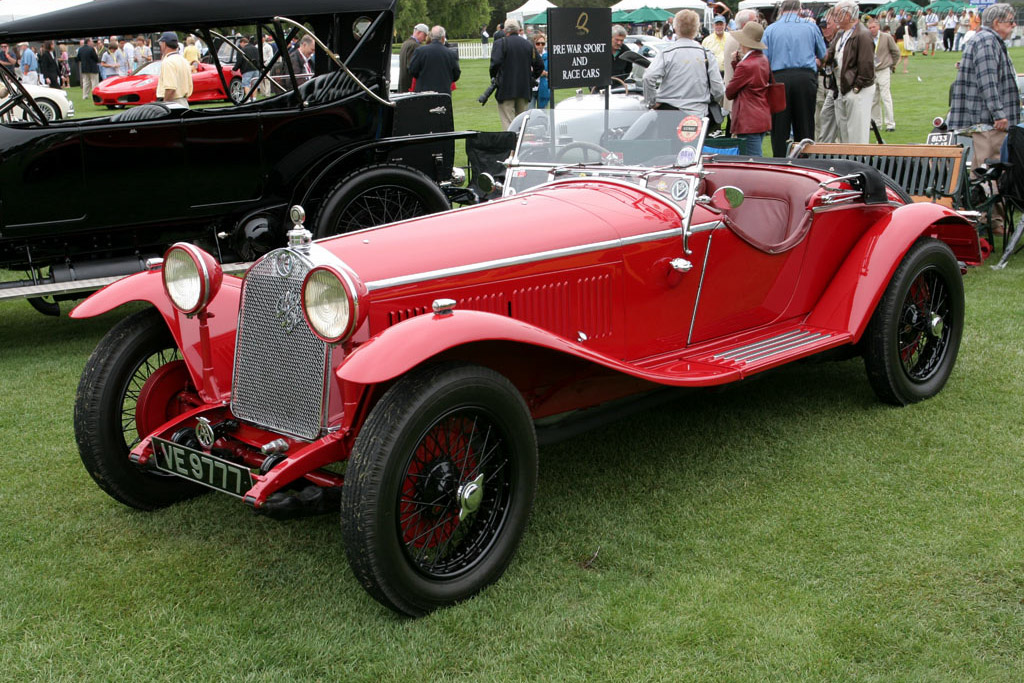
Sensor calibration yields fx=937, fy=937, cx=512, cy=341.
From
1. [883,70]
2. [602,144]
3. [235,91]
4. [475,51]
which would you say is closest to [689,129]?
[602,144]

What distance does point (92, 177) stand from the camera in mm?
6215

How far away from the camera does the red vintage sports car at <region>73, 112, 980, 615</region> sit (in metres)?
3.12

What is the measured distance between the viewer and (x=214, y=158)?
656 centimetres

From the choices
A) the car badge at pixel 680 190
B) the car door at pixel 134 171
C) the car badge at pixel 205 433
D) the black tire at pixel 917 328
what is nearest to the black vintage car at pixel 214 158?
the car door at pixel 134 171

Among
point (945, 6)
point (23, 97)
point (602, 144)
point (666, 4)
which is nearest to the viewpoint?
point (602, 144)

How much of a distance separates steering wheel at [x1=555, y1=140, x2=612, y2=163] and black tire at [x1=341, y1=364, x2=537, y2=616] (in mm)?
1765

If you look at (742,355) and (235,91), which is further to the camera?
(235,91)

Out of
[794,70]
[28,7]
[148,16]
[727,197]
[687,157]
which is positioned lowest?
[727,197]

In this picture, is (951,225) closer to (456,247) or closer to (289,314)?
(456,247)

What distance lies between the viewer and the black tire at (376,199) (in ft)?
21.4

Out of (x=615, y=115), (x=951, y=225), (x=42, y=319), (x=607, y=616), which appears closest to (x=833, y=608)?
(x=607, y=616)

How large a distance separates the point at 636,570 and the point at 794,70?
7.90 meters

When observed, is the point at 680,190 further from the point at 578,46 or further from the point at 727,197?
the point at 578,46

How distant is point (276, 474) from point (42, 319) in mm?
5022
